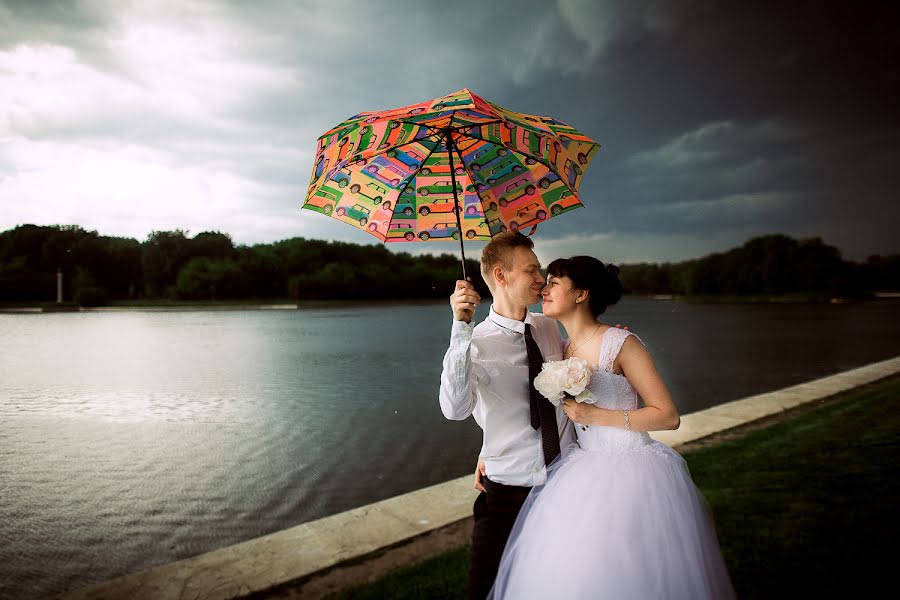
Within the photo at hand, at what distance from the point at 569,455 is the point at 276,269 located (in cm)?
13689

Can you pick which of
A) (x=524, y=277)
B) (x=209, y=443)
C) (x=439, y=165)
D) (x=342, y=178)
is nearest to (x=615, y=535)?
(x=524, y=277)

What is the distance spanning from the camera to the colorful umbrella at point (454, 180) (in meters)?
3.02

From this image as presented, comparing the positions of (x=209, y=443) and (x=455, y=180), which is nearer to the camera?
(x=455, y=180)

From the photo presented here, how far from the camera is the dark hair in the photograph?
Answer: 269cm

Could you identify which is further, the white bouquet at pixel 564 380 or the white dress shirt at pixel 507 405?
the white dress shirt at pixel 507 405

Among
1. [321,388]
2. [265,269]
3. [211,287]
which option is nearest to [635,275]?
[265,269]

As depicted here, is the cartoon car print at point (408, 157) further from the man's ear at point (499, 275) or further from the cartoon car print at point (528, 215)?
the man's ear at point (499, 275)

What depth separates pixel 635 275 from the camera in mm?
183875

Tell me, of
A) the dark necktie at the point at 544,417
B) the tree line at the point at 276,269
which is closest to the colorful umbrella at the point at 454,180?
the dark necktie at the point at 544,417

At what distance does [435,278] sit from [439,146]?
14374 centimetres

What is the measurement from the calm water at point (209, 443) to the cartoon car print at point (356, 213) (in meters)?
4.28

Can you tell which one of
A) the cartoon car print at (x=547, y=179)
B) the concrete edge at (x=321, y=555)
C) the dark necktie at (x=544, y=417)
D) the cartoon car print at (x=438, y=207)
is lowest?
the concrete edge at (x=321, y=555)

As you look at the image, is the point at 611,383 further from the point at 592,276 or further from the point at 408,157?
the point at 408,157

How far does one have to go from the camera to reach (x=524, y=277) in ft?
9.10
